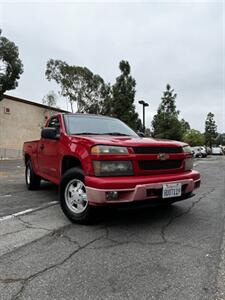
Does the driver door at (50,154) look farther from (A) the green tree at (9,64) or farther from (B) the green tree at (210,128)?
(B) the green tree at (210,128)

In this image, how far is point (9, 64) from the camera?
21906 mm

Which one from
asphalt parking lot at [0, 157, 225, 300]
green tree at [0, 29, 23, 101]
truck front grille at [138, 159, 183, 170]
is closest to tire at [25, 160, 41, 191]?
asphalt parking lot at [0, 157, 225, 300]

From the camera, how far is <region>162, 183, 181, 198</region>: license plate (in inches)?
167

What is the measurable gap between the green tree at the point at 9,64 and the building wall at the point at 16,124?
344cm

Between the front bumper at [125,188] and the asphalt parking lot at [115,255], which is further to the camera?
the front bumper at [125,188]

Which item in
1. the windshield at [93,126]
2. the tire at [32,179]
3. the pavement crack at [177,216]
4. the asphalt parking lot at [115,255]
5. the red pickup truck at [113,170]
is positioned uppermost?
the windshield at [93,126]

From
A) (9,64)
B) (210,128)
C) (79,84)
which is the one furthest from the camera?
(210,128)

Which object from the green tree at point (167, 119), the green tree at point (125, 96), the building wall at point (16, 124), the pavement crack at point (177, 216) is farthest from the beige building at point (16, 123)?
the pavement crack at point (177, 216)

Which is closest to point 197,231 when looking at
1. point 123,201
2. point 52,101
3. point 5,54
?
point 123,201

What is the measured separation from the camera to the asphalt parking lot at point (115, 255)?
2629 millimetres

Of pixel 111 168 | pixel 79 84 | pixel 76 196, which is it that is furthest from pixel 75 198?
pixel 79 84

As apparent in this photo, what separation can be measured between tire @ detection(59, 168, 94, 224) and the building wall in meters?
21.9

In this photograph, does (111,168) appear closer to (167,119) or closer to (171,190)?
(171,190)

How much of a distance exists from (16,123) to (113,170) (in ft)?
79.3
